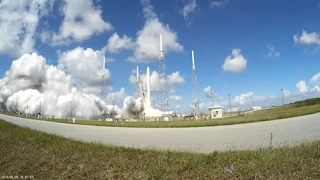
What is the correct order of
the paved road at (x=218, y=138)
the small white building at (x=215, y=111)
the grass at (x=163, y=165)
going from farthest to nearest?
1. the small white building at (x=215, y=111)
2. the paved road at (x=218, y=138)
3. the grass at (x=163, y=165)

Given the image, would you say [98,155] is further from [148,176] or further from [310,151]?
[310,151]

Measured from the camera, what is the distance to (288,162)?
7629 mm

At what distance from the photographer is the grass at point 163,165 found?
23.7 feet

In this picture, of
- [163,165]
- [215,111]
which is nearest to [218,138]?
[163,165]

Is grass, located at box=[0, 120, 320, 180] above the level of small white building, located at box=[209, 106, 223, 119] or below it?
below

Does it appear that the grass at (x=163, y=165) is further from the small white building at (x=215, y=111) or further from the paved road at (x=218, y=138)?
the small white building at (x=215, y=111)

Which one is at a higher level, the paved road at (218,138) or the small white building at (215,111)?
the small white building at (215,111)

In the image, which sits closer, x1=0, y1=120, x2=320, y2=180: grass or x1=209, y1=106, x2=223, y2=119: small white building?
x1=0, y1=120, x2=320, y2=180: grass

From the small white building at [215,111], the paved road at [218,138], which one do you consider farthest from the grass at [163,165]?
the small white building at [215,111]

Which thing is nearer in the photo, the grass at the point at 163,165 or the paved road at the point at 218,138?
the grass at the point at 163,165

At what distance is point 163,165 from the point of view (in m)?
8.34

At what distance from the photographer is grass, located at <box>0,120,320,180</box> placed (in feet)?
23.7

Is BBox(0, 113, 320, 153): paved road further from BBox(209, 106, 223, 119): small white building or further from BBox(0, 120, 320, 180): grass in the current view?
BBox(209, 106, 223, 119): small white building

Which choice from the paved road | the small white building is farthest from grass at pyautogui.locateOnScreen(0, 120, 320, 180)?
the small white building
